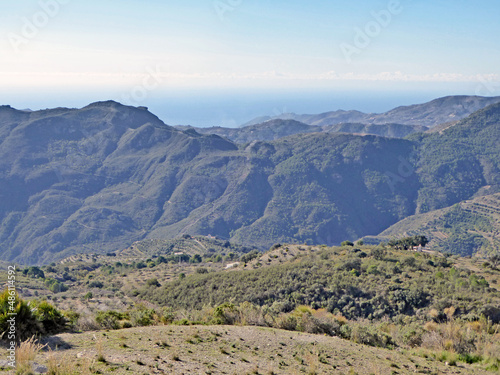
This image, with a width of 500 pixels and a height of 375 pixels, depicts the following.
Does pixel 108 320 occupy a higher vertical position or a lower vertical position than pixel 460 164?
higher

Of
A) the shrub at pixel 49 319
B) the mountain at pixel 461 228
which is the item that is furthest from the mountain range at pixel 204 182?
the shrub at pixel 49 319

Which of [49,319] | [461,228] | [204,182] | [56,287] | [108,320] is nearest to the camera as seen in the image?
[49,319]

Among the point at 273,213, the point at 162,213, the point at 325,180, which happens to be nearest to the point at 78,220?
the point at 162,213

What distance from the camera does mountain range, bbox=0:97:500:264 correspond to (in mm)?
132625

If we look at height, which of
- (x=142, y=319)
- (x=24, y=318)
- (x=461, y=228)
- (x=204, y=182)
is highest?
(x=24, y=318)

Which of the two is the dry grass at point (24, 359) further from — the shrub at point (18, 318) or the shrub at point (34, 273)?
the shrub at point (34, 273)

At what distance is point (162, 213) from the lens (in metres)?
144

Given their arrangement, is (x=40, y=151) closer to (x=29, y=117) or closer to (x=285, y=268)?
(x=29, y=117)

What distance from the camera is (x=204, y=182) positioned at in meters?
159

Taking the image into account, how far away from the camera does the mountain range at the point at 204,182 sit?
13262 centimetres

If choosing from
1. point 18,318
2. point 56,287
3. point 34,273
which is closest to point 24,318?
point 18,318

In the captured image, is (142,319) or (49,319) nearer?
(49,319)

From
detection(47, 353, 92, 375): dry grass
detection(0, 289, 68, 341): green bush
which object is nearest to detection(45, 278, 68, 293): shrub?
detection(0, 289, 68, 341): green bush

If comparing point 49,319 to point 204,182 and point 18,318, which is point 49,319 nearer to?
point 18,318
